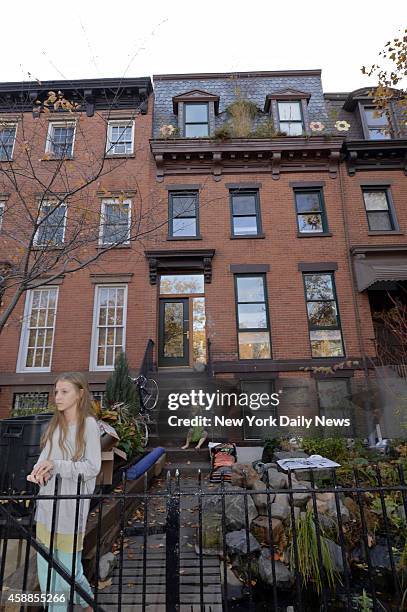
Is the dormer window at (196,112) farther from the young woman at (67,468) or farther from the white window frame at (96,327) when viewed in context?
the young woman at (67,468)

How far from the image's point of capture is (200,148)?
13000 millimetres

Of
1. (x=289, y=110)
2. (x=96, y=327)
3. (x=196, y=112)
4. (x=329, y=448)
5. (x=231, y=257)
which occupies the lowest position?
(x=329, y=448)

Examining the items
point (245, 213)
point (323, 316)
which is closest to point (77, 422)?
point (323, 316)

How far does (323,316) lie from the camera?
1201 cm

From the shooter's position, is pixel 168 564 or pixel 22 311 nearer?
pixel 168 564

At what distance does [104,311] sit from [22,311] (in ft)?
9.01

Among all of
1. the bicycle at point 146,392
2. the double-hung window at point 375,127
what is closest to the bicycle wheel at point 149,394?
the bicycle at point 146,392

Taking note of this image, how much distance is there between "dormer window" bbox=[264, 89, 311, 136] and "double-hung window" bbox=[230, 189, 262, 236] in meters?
3.16

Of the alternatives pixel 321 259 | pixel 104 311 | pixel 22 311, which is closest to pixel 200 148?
pixel 321 259

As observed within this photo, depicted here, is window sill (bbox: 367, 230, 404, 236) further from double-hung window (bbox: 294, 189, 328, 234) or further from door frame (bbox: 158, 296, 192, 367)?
door frame (bbox: 158, 296, 192, 367)

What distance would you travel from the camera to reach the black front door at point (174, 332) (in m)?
11.9

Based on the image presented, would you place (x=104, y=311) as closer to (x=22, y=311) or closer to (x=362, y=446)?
(x=22, y=311)

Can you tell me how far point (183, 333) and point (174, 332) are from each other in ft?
1.04

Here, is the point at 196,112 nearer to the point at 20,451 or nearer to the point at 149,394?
the point at 149,394
